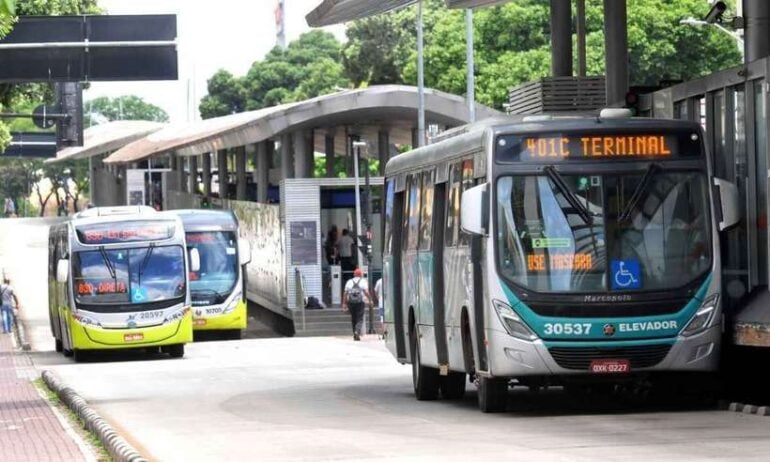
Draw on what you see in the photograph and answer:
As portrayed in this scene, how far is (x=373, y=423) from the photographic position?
56.7ft

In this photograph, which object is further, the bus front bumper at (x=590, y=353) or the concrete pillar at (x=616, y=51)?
the concrete pillar at (x=616, y=51)

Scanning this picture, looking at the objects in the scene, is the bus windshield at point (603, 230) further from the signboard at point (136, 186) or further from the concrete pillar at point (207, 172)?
the signboard at point (136, 186)

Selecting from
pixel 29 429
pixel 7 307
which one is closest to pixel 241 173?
pixel 7 307

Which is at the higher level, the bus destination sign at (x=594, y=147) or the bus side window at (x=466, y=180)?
the bus destination sign at (x=594, y=147)

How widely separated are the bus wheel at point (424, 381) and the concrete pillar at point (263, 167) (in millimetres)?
33976

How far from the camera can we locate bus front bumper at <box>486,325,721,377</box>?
16.9m

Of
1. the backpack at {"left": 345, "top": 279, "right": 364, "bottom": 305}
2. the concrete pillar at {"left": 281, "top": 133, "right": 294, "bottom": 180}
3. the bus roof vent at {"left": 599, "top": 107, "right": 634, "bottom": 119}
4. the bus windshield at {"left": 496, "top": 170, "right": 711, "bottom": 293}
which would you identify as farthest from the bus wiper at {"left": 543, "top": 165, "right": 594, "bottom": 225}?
the concrete pillar at {"left": 281, "top": 133, "right": 294, "bottom": 180}

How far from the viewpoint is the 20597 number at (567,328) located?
665 inches

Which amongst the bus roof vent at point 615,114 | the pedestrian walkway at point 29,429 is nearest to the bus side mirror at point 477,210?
the bus roof vent at point 615,114

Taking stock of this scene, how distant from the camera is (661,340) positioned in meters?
16.9

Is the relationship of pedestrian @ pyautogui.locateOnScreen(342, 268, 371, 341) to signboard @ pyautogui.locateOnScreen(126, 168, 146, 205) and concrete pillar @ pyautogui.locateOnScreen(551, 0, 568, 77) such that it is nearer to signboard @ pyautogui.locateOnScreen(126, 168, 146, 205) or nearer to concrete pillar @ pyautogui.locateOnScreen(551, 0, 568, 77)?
concrete pillar @ pyautogui.locateOnScreen(551, 0, 568, 77)

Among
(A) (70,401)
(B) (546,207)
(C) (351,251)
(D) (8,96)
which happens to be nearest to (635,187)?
(B) (546,207)

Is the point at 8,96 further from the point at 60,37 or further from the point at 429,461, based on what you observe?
the point at 429,461

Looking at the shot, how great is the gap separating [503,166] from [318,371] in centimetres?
1174
